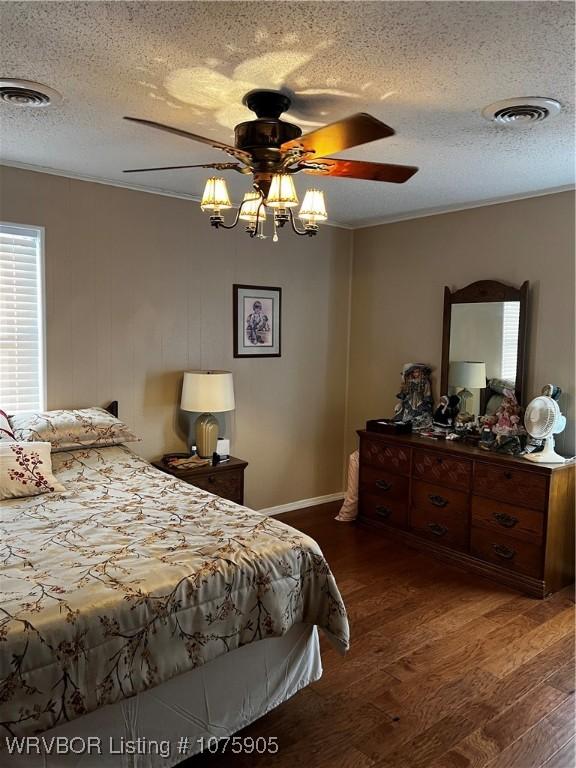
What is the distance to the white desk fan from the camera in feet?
11.4

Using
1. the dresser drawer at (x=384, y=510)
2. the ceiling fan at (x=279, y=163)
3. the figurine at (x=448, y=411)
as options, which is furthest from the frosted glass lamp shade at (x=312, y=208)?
the dresser drawer at (x=384, y=510)

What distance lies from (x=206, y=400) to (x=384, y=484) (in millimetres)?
1546

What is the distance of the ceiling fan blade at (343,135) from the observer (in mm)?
1826

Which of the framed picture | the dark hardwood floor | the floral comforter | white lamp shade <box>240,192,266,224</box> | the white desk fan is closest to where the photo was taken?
the floral comforter

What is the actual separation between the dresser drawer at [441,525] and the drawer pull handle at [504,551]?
235 millimetres

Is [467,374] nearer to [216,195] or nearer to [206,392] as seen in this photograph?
[206,392]

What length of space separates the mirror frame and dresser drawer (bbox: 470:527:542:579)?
951 mm

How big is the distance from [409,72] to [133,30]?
3.16 ft

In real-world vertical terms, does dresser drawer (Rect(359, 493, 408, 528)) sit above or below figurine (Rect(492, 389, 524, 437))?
below

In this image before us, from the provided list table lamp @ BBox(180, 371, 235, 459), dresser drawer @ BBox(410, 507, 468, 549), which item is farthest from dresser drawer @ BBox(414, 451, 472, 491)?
table lamp @ BBox(180, 371, 235, 459)

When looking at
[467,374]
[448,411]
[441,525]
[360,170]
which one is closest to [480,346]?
[467,374]

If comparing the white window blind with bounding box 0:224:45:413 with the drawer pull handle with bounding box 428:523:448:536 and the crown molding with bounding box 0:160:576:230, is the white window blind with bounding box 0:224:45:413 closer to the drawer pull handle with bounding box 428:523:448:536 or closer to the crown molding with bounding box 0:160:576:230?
the crown molding with bounding box 0:160:576:230

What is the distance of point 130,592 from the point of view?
1791 millimetres

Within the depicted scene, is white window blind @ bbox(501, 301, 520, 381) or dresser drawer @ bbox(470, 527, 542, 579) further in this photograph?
white window blind @ bbox(501, 301, 520, 381)
